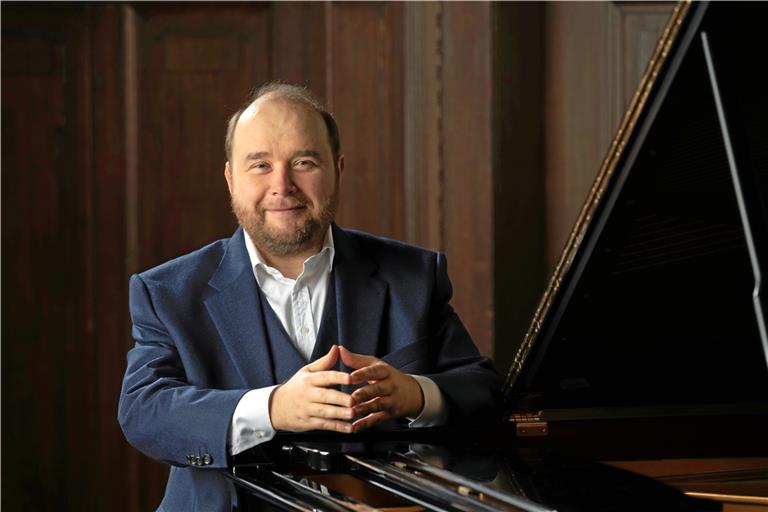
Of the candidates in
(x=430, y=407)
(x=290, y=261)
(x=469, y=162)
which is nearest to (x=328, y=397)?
→ (x=430, y=407)

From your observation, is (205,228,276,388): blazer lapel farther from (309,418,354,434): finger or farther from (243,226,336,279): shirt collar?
(309,418,354,434): finger

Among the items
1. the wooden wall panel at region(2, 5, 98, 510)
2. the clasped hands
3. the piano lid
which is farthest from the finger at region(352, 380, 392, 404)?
the wooden wall panel at region(2, 5, 98, 510)

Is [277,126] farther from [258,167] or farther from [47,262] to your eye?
[47,262]

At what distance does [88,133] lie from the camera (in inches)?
144

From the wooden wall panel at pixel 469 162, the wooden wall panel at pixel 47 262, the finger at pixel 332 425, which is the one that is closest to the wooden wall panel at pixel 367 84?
the wooden wall panel at pixel 469 162

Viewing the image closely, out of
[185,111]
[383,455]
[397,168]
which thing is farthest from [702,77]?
[185,111]

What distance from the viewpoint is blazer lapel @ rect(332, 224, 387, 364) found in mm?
2342

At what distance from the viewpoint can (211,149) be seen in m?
3.69

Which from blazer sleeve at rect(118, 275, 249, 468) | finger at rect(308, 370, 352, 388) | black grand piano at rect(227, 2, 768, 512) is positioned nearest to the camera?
black grand piano at rect(227, 2, 768, 512)

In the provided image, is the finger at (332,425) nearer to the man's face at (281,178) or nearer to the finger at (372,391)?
the finger at (372,391)

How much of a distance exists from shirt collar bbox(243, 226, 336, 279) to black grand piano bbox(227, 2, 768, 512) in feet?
1.56

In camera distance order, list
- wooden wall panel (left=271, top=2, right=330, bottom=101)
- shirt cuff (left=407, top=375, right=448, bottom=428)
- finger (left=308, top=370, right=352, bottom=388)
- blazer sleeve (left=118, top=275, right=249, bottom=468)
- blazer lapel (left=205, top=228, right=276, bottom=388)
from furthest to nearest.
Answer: wooden wall panel (left=271, top=2, right=330, bottom=101) < blazer lapel (left=205, top=228, right=276, bottom=388) < shirt cuff (left=407, top=375, right=448, bottom=428) < blazer sleeve (left=118, top=275, right=249, bottom=468) < finger (left=308, top=370, right=352, bottom=388)

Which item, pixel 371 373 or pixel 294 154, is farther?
pixel 294 154

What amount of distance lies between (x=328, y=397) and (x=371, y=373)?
0.11 meters
